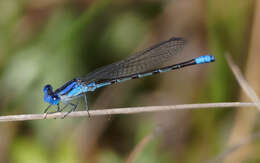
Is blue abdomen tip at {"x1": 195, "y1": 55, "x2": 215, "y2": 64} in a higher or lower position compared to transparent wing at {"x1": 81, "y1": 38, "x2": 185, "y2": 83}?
lower

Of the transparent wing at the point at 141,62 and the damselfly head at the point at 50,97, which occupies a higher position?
the transparent wing at the point at 141,62

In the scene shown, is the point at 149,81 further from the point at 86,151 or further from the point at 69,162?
the point at 69,162

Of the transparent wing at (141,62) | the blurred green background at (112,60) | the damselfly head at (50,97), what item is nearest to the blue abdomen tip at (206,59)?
the transparent wing at (141,62)

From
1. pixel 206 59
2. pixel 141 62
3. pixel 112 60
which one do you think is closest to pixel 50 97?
pixel 141 62

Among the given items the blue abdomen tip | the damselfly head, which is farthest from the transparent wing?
the damselfly head

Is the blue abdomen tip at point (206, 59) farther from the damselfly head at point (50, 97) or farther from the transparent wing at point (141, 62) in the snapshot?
the damselfly head at point (50, 97)

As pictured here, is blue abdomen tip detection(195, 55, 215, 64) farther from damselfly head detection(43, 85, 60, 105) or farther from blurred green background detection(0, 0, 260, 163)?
damselfly head detection(43, 85, 60, 105)

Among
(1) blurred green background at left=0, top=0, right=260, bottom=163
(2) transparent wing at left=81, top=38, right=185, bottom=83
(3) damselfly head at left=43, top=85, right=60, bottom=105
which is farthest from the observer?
(1) blurred green background at left=0, top=0, right=260, bottom=163

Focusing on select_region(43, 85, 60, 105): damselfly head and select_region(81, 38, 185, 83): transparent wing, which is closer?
select_region(43, 85, 60, 105): damselfly head

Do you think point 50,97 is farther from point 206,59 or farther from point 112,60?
point 206,59
